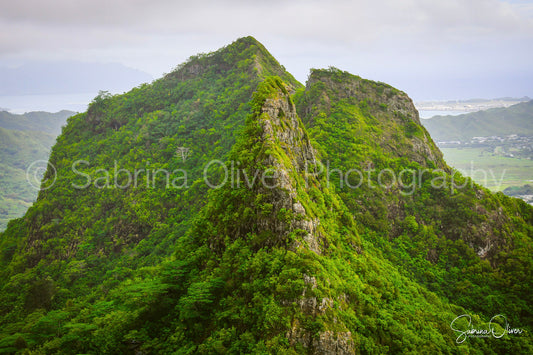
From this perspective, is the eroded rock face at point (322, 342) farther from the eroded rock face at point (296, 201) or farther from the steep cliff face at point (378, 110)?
the steep cliff face at point (378, 110)

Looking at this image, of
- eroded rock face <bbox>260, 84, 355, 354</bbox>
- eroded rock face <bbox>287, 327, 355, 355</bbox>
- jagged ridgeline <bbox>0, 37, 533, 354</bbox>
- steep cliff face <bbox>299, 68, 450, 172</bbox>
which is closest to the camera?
eroded rock face <bbox>287, 327, 355, 355</bbox>

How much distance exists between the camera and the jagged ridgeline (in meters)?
19.8

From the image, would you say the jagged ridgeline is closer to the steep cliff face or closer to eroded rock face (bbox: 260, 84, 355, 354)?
eroded rock face (bbox: 260, 84, 355, 354)

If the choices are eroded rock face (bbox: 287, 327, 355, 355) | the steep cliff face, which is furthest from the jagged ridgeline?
the steep cliff face

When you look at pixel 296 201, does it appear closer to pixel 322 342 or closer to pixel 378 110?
pixel 322 342

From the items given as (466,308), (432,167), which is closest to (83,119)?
(432,167)

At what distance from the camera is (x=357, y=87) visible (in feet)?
183

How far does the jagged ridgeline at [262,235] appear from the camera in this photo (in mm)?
19766

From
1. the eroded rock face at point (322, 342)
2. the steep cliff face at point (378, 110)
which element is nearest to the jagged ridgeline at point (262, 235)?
the eroded rock face at point (322, 342)

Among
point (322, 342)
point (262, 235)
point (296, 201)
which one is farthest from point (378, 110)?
point (322, 342)

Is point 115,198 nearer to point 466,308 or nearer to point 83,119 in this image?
point 83,119

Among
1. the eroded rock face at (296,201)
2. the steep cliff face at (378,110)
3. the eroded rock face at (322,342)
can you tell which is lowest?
the eroded rock face at (322,342)

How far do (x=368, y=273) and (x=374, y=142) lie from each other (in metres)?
27.0

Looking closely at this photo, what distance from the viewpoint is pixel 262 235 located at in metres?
22.1
